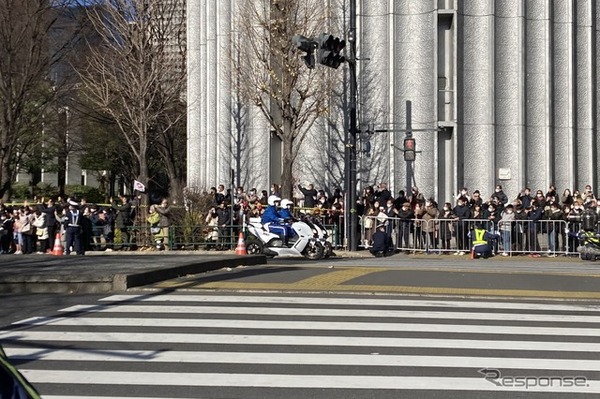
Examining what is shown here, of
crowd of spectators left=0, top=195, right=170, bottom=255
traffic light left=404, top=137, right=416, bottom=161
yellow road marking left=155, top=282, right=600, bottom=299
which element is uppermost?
traffic light left=404, top=137, right=416, bottom=161

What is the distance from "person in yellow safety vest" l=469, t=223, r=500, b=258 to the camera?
26.6 meters

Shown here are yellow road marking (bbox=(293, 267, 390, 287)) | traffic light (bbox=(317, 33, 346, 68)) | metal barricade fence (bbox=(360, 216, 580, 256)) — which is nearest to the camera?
yellow road marking (bbox=(293, 267, 390, 287))

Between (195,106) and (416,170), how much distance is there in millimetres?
12681

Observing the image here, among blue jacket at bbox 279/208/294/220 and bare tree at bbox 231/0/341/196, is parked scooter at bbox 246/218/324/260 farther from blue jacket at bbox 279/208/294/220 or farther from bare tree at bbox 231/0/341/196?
bare tree at bbox 231/0/341/196

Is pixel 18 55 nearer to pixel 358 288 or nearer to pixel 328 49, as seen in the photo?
pixel 328 49

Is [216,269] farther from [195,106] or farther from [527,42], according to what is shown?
[195,106]

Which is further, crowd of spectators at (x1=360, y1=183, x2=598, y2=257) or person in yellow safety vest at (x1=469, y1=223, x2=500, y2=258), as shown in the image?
crowd of spectators at (x1=360, y1=183, x2=598, y2=257)

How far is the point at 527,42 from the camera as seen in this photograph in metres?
36.3

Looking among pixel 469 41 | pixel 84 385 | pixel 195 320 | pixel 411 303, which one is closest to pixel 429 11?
pixel 469 41

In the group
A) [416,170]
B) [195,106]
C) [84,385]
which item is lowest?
[84,385]

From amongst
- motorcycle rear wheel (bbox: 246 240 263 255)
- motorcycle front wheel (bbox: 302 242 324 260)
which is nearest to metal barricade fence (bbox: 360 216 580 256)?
motorcycle front wheel (bbox: 302 242 324 260)

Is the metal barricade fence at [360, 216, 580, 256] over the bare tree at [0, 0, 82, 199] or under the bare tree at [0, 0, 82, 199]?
under

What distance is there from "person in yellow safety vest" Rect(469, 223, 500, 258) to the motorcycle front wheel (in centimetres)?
437

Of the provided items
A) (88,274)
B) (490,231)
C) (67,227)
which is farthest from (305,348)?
(67,227)
